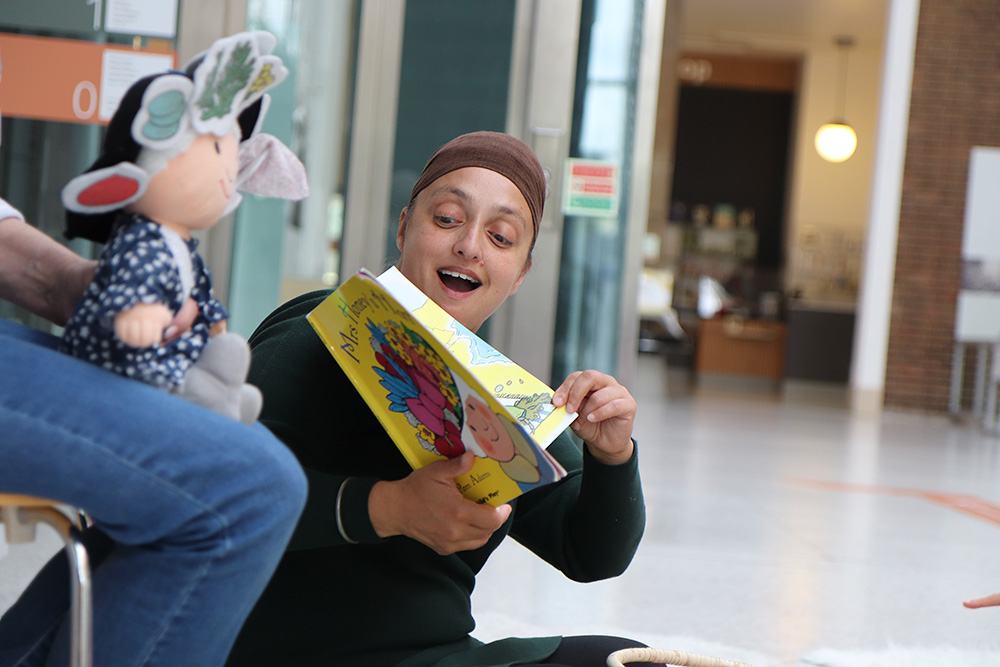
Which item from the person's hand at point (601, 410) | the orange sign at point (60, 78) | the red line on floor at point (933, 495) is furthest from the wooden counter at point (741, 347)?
the person's hand at point (601, 410)

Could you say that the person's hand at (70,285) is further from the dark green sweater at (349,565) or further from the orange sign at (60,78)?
the orange sign at (60,78)

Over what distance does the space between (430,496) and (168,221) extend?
0.33m

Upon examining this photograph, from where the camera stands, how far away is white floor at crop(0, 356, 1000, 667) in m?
2.09

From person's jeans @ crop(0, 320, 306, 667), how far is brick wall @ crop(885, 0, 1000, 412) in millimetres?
8855

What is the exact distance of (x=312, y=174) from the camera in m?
3.58

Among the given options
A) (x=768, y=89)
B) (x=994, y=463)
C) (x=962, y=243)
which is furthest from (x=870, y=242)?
(x=768, y=89)

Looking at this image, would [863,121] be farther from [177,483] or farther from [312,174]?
[177,483]

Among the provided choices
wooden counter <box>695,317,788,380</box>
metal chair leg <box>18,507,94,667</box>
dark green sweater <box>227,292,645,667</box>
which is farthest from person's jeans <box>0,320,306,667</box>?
wooden counter <box>695,317,788,380</box>

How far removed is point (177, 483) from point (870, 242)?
29.2ft

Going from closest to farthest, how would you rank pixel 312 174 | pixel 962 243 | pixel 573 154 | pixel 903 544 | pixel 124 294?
1. pixel 124 294
2. pixel 903 544
3. pixel 312 174
4. pixel 573 154
5. pixel 962 243

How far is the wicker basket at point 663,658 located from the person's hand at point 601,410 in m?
0.20

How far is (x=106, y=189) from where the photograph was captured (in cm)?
69

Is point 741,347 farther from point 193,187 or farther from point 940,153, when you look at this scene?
point 193,187

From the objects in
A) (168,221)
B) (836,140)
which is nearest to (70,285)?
(168,221)
